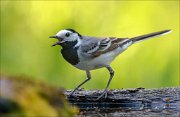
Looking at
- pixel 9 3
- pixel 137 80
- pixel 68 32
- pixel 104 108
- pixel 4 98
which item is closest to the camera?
pixel 4 98

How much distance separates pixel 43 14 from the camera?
6988mm

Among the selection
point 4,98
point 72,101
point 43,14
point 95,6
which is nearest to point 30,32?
point 43,14

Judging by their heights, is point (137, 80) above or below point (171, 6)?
below

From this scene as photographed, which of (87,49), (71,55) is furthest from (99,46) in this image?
(71,55)

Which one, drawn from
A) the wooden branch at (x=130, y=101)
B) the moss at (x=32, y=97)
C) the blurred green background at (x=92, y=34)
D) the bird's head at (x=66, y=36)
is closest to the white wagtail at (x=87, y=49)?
the bird's head at (x=66, y=36)

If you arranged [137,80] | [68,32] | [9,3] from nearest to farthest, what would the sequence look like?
[68,32], [137,80], [9,3]

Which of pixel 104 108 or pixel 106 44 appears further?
pixel 106 44

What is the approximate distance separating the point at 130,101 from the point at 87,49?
3.30 ft

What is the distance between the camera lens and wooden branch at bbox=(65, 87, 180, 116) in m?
4.00

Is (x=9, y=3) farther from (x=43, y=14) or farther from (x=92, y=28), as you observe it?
(x=92, y=28)

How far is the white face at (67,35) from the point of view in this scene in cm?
498

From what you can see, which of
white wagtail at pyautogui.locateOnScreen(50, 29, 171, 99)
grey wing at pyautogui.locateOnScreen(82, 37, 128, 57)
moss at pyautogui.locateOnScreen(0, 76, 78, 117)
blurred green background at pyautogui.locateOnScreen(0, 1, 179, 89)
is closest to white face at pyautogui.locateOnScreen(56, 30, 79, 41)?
white wagtail at pyautogui.locateOnScreen(50, 29, 171, 99)

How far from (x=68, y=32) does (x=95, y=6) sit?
211 centimetres

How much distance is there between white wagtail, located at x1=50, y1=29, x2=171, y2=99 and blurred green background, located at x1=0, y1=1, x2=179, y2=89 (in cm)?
98
